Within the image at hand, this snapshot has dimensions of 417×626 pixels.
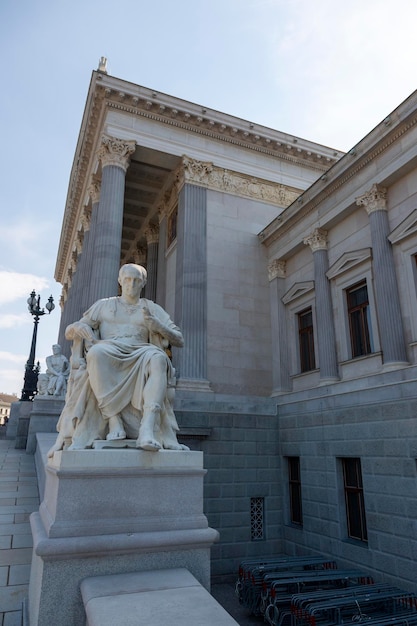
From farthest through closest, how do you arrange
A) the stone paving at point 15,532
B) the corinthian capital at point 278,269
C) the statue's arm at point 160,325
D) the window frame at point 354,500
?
the corinthian capital at point 278,269 < the window frame at point 354,500 < the statue's arm at point 160,325 < the stone paving at point 15,532

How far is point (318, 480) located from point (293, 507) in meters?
2.50

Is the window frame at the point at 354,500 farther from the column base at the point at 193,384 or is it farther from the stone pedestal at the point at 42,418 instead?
the stone pedestal at the point at 42,418

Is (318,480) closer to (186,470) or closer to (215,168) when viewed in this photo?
(186,470)

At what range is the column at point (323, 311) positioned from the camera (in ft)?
49.3

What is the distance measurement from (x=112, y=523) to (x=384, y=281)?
11.4 meters

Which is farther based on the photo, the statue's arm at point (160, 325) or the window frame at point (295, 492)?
the window frame at point (295, 492)

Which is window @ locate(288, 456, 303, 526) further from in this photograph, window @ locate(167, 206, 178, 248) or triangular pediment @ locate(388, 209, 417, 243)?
window @ locate(167, 206, 178, 248)

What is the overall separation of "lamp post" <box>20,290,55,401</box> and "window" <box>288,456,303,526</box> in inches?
537

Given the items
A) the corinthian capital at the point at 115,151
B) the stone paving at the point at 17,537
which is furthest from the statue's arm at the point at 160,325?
the corinthian capital at the point at 115,151

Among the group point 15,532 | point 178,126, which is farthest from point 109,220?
point 15,532

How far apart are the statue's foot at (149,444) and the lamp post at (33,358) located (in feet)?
65.4

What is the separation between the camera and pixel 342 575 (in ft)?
35.0

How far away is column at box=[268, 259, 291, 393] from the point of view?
1792 centimetres

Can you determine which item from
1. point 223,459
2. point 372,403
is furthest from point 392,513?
point 223,459
